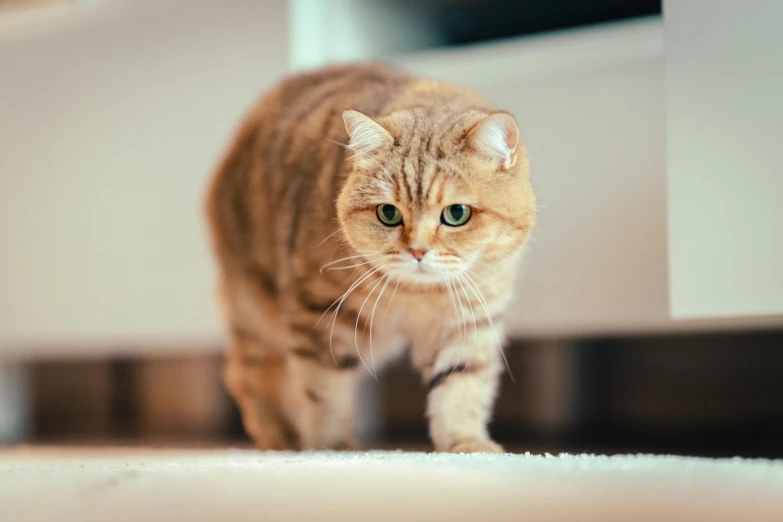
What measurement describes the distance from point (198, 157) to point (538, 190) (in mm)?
1073

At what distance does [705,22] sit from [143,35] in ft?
5.10

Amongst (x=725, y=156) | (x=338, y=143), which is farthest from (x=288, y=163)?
(x=725, y=156)

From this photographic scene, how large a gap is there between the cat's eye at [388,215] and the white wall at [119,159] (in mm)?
913

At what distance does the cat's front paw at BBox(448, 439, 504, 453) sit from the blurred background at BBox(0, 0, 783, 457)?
1.25ft

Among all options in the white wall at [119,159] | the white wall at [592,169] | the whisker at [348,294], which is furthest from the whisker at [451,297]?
the white wall at [119,159]

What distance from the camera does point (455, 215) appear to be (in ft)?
4.26

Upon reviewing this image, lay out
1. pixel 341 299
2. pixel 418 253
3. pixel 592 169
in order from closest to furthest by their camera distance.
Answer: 1. pixel 418 253
2. pixel 341 299
3. pixel 592 169

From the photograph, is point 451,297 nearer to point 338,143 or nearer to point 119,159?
point 338,143

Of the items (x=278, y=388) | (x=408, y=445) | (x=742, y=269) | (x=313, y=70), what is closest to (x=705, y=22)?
(x=742, y=269)

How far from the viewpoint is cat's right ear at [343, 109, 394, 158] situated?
1.31 meters

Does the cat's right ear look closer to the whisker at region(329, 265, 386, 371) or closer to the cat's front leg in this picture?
the whisker at region(329, 265, 386, 371)

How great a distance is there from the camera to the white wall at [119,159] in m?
2.19

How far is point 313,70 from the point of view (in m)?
1.81

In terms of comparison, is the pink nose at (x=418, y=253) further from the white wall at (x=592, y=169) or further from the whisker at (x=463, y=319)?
the white wall at (x=592, y=169)
